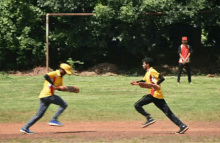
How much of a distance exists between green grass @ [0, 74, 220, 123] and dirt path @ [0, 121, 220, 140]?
0.69m

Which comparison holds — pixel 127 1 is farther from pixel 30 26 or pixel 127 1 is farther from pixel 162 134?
pixel 162 134

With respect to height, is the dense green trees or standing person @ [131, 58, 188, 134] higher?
the dense green trees

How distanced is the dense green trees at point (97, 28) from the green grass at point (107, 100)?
3.24m

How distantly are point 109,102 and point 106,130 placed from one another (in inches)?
177

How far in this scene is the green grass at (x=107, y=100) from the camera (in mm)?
13164

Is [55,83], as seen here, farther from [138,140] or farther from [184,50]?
[184,50]

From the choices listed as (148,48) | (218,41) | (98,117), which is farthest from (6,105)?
(218,41)

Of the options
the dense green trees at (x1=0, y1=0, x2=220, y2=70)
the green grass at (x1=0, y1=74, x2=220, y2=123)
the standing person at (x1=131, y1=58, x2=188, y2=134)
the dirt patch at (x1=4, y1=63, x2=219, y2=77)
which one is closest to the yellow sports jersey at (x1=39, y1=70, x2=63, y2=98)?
the standing person at (x1=131, y1=58, x2=188, y2=134)

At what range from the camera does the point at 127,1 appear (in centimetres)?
2312

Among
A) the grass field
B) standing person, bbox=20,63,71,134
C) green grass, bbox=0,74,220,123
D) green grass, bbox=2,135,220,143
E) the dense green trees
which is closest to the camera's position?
green grass, bbox=2,135,220,143

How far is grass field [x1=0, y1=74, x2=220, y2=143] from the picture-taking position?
12711 millimetres

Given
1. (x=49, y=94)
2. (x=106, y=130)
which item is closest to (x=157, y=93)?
(x=106, y=130)

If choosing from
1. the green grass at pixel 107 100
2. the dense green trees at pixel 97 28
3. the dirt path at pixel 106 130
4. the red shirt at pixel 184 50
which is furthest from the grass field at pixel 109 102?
the dense green trees at pixel 97 28

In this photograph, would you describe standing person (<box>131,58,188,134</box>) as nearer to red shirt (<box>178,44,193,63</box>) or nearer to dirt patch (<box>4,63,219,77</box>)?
red shirt (<box>178,44,193,63</box>)
